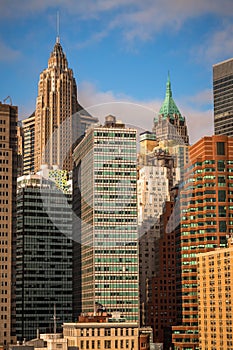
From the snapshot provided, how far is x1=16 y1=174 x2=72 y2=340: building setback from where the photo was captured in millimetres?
162375

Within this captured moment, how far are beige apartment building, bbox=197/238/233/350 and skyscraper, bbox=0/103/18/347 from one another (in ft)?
94.6

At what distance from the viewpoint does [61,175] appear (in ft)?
557

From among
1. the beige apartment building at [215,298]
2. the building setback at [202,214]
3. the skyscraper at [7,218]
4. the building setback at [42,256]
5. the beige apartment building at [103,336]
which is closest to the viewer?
the beige apartment building at [103,336]

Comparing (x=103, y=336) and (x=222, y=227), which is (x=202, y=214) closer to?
(x=222, y=227)

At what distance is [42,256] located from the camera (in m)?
166

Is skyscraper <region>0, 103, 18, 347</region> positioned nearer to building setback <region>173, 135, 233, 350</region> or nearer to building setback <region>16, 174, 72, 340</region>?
building setback <region>173, 135, 233, 350</region>

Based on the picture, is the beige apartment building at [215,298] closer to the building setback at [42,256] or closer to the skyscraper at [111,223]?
the skyscraper at [111,223]

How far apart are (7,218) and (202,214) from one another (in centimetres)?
3095

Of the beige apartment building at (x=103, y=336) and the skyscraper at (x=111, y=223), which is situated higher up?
the skyscraper at (x=111, y=223)

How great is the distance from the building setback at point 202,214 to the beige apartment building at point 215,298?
17.0 feet

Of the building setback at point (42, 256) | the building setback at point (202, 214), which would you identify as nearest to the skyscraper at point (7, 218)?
the building setback at point (202, 214)

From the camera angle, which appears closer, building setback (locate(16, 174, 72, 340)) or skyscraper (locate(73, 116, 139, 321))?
skyscraper (locate(73, 116, 139, 321))

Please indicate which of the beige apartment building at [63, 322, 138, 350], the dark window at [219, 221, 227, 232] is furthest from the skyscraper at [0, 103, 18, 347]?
the dark window at [219, 221, 227, 232]

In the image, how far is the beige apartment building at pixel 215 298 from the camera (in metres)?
118
